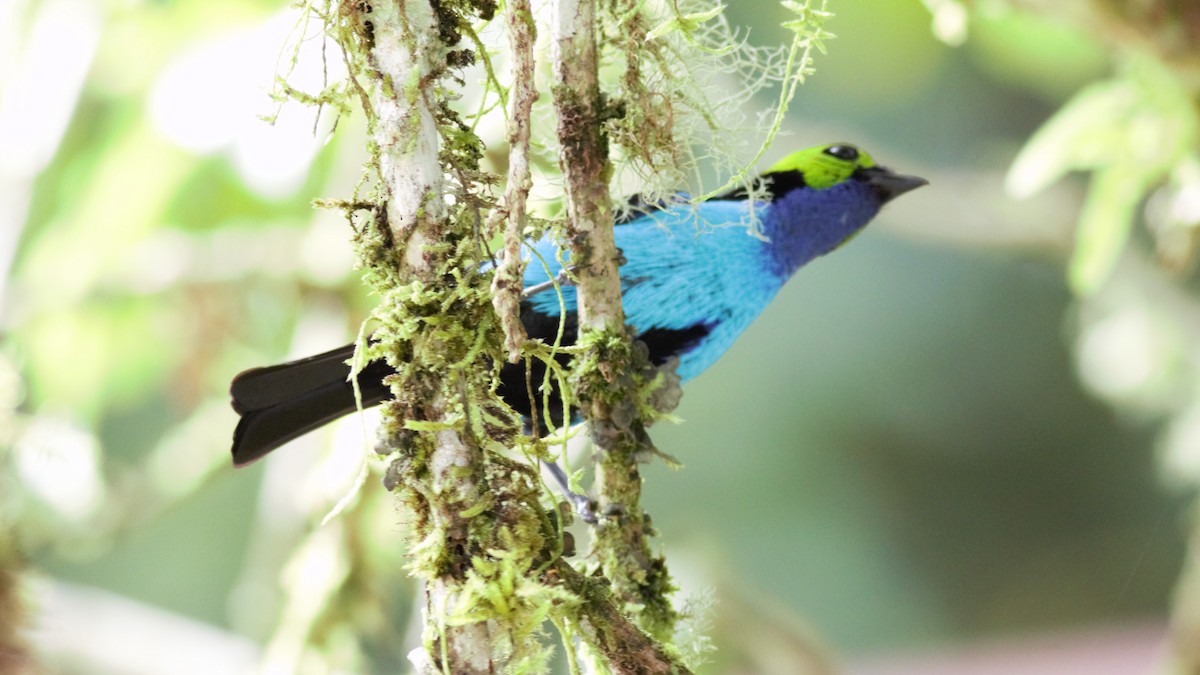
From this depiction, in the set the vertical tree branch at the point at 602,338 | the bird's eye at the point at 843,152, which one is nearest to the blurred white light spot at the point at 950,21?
the bird's eye at the point at 843,152

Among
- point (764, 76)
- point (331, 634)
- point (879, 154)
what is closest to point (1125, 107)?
point (879, 154)

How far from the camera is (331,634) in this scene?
2797 mm

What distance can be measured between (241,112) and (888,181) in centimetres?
166

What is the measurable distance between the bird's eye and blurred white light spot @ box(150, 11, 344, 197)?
1.24 metres

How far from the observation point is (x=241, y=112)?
2902 mm

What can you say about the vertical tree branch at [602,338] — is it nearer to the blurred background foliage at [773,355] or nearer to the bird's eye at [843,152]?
the blurred background foliage at [773,355]

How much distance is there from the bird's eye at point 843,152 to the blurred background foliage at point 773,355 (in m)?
0.36

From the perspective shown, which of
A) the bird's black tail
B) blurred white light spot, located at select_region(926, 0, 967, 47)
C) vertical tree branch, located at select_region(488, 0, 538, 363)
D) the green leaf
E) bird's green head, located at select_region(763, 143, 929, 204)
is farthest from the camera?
the green leaf

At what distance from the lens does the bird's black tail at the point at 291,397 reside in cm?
214

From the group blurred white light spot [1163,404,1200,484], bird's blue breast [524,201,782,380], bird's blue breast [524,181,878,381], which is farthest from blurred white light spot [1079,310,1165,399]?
bird's blue breast [524,201,782,380]

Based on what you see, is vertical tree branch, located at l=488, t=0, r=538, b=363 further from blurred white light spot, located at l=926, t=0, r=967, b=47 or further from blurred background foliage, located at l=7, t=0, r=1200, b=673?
blurred white light spot, located at l=926, t=0, r=967, b=47

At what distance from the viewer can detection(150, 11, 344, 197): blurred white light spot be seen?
2783 mm

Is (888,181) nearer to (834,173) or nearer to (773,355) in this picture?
(834,173)

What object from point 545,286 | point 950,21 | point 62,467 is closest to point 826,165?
point 950,21
